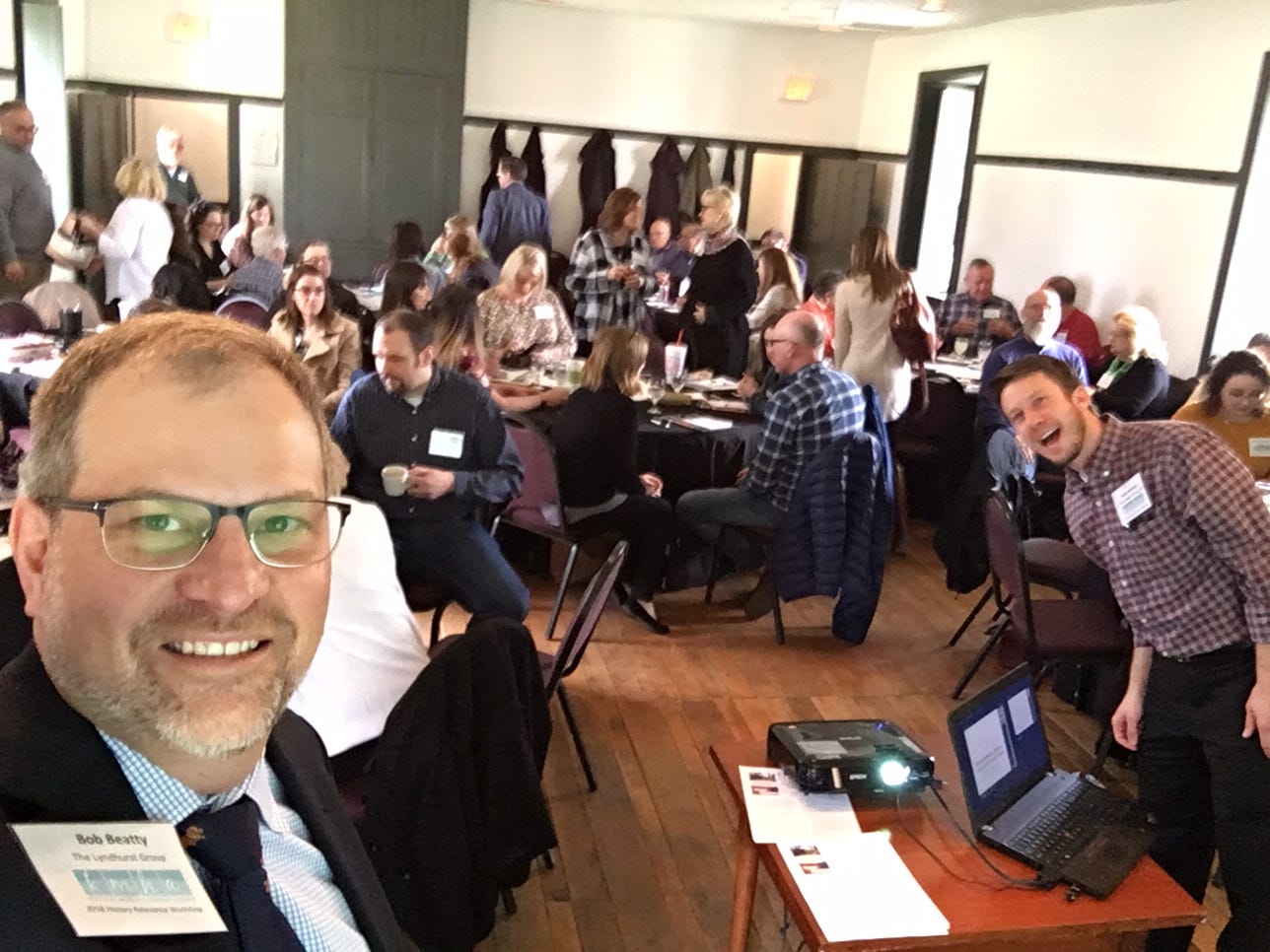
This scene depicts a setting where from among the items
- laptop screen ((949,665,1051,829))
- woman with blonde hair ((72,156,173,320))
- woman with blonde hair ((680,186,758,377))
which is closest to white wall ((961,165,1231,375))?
woman with blonde hair ((680,186,758,377))

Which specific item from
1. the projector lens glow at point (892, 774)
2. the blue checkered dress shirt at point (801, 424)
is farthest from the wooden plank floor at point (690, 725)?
the projector lens glow at point (892, 774)

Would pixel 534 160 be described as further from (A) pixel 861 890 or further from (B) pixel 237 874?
(B) pixel 237 874

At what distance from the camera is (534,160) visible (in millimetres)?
9938

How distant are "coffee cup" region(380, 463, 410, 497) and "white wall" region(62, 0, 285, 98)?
22.6ft

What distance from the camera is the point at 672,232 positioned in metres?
10.1

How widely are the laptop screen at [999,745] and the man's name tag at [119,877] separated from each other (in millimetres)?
1477

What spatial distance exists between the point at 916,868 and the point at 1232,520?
Result: 0.97 meters

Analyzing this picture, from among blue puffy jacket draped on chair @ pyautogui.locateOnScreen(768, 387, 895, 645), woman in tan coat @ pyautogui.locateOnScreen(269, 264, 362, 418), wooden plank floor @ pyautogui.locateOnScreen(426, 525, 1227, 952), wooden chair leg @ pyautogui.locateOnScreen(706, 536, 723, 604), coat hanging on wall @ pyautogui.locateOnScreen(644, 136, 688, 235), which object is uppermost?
coat hanging on wall @ pyautogui.locateOnScreen(644, 136, 688, 235)

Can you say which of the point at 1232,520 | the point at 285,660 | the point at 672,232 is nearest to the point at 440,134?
the point at 672,232

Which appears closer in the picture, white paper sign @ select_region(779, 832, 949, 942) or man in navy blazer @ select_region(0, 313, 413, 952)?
man in navy blazer @ select_region(0, 313, 413, 952)

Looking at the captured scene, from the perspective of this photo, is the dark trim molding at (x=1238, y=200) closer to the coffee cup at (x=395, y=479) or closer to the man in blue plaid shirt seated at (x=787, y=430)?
the man in blue plaid shirt seated at (x=787, y=430)

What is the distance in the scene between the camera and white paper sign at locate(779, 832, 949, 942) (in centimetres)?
182

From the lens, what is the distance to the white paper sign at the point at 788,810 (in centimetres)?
206

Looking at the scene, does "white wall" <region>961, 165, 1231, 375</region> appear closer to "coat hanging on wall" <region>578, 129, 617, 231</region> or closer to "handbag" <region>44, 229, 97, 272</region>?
"coat hanging on wall" <region>578, 129, 617, 231</region>
